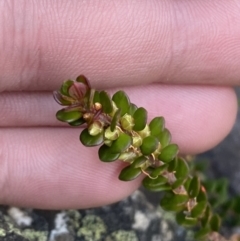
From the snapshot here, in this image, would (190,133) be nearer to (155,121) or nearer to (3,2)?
(155,121)

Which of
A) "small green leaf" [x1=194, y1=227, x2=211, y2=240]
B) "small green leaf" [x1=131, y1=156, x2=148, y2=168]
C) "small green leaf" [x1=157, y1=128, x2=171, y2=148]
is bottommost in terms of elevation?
"small green leaf" [x1=194, y1=227, x2=211, y2=240]

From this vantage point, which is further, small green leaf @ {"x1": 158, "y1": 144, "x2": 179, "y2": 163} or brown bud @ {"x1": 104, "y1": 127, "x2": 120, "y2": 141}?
small green leaf @ {"x1": 158, "y1": 144, "x2": 179, "y2": 163}

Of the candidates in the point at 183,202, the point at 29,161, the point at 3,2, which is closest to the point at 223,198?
the point at 183,202

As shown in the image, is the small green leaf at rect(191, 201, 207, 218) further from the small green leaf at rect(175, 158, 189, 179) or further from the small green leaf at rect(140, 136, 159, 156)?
the small green leaf at rect(140, 136, 159, 156)

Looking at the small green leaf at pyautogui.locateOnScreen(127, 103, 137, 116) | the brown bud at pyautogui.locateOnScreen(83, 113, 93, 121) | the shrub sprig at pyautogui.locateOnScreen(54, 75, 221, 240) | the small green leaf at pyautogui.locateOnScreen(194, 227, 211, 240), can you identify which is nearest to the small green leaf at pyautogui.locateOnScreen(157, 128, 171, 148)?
the shrub sprig at pyautogui.locateOnScreen(54, 75, 221, 240)

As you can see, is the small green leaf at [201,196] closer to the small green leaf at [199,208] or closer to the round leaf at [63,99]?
the small green leaf at [199,208]

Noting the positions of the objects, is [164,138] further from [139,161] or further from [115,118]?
[115,118]
